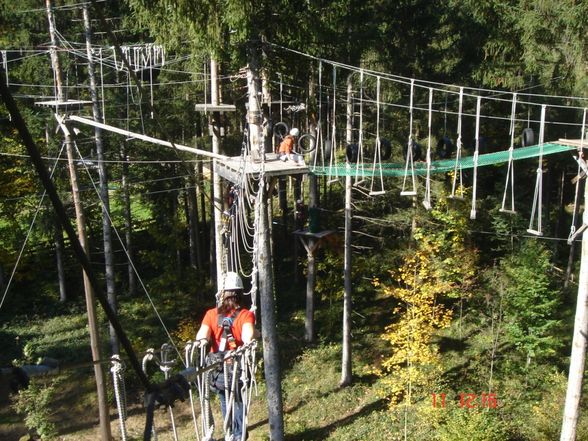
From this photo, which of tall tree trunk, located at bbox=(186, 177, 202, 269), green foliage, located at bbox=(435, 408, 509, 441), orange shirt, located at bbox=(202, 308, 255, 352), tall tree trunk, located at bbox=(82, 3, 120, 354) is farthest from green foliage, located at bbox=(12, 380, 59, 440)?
orange shirt, located at bbox=(202, 308, 255, 352)

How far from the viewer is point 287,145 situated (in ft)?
31.2

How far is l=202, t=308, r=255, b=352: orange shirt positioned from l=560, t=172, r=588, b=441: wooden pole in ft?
19.3

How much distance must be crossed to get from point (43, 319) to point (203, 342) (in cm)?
1622

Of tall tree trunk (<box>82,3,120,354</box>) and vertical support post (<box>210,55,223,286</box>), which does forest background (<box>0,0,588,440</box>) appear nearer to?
tall tree trunk (<box>82,3,120,354</box>)

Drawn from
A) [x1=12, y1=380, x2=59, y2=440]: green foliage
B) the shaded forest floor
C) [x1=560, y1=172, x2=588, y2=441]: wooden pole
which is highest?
[x1=560, y1=172, x2=588, y2=441]: wooden pole

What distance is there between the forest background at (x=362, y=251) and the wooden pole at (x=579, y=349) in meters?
2.20

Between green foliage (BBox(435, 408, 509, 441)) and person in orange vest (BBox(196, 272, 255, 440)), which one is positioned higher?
person in orange vest (BBox(196, 272, 255, 440))

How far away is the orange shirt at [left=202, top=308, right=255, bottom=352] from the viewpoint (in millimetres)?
4617

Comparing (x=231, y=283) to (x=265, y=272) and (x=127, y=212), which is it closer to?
(x=265, y=272)

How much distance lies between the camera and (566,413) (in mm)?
8977

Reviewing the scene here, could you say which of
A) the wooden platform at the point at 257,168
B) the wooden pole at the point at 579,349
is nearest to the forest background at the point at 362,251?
the wooden platform at the point at 257,168

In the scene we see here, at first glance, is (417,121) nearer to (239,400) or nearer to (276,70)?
(276,70)

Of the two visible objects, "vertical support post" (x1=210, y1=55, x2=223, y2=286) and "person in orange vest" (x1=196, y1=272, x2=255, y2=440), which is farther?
"vertical support post" (x1=210, y1=55, x2=223, y2=286)
